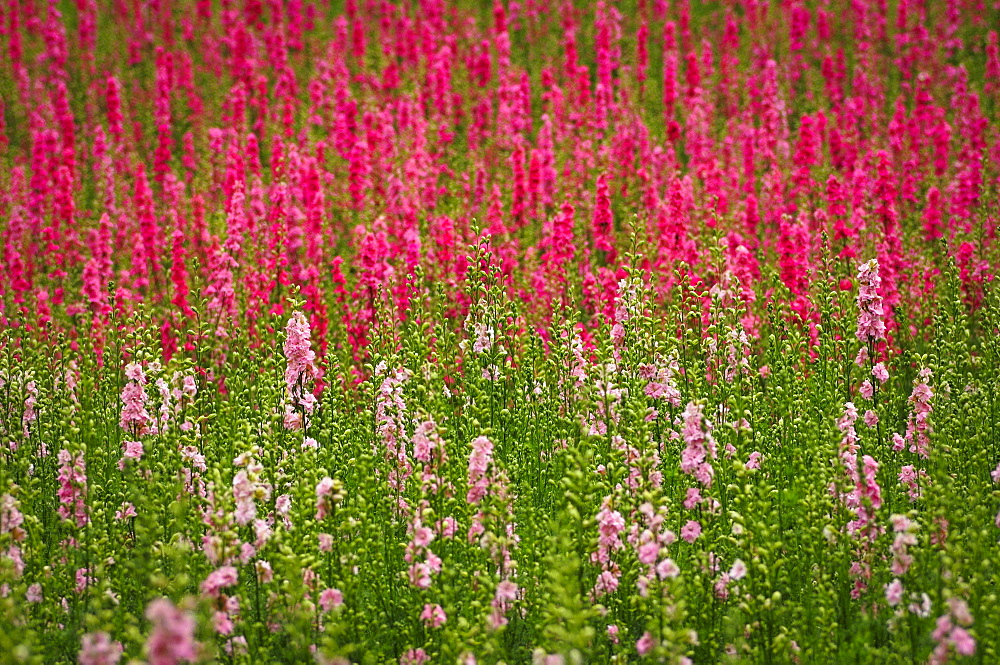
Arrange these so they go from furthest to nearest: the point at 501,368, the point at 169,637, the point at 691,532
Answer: the point at 501,368 < the point at 691,532 < the point at 169,637

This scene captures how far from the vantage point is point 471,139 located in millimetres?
14789

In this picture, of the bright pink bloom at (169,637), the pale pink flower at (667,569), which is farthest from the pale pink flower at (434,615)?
the bright pink bloom at (169,637)

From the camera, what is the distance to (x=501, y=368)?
7.56m

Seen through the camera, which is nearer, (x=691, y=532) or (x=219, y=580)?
(x=219, y=580)

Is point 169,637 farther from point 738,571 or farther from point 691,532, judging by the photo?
point 691,532

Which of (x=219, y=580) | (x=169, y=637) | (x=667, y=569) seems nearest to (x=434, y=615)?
(x=219, y=580)

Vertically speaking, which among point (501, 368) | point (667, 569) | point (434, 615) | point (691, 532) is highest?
point (501, 368)

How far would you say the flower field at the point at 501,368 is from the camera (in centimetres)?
482

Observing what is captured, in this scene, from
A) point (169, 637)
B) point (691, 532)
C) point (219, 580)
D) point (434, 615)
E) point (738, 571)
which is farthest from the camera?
point (691, 532)

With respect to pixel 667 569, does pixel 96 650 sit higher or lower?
lower

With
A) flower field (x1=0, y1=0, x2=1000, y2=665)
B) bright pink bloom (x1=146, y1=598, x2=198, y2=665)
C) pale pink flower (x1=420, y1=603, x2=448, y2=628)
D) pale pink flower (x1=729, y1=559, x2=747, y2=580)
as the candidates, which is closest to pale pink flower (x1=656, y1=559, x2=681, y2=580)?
flower field (x1=0, y1=0, x2=1000, y2=665)

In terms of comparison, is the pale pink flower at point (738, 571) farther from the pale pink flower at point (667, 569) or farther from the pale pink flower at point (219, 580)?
the pale pink flower at point (219, 580)

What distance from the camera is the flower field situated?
4.82 m

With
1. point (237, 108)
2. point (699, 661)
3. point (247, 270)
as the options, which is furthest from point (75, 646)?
point (237, 108)
